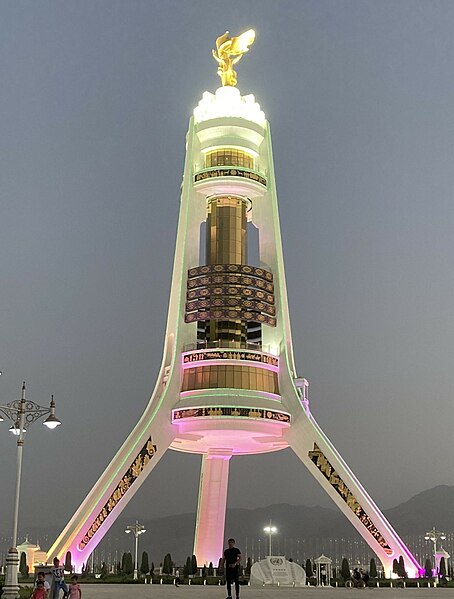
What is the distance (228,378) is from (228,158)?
1838 centimetres

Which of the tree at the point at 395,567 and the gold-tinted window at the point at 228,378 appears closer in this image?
the tree at the point at 395,567

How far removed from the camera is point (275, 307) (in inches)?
2566

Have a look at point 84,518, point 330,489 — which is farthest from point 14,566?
point 330,489

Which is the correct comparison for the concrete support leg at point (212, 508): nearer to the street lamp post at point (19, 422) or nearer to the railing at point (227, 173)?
the railing at point (227, 173)

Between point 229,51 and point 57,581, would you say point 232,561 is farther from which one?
point 229,51

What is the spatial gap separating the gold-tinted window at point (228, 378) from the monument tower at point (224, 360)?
92 millimetres

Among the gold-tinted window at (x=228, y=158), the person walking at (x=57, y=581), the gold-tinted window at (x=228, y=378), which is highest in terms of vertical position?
the gold-tinted window at (x=228, y=158)

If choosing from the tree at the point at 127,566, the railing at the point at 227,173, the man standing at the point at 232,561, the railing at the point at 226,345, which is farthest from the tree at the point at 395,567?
the man standing at the point at 232,561

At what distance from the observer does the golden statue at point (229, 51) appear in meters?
71.3

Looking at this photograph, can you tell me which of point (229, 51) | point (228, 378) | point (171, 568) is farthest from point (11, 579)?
point (229, 51)

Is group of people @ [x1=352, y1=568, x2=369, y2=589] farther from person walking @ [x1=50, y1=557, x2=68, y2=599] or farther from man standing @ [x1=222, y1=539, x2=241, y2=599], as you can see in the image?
man standing @ [x1=222, y1=539, x2=241, y2=599]

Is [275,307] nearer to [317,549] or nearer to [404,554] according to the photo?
[404,554]

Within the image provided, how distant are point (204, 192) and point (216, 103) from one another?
800 centimetres

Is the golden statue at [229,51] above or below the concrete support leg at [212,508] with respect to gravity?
above
